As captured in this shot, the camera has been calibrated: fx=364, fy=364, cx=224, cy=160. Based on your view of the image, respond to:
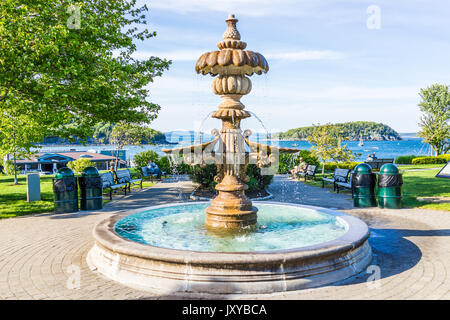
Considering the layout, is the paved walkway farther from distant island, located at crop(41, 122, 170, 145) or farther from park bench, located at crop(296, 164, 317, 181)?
park bench, located at crop(296, 164, 317, 181)

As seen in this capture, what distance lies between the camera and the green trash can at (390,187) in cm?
1112

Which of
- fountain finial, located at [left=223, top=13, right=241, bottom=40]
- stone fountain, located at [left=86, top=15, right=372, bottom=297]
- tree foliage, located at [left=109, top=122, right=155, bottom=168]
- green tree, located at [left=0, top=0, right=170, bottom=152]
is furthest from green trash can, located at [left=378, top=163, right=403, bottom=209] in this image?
tree foliage, located at [left=109, top=122, right=155, bottom=168]

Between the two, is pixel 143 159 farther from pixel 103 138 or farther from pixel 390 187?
pixel 103 138

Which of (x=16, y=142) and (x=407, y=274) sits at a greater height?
(x=16, y=142)

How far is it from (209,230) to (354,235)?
8.97ft

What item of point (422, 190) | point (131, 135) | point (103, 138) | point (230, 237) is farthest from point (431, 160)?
point (103, 138)

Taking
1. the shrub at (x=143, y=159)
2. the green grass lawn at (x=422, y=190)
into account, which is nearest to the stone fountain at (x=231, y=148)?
the green grass lawn at (x=422, y=190)

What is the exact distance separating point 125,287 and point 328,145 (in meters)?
20.2

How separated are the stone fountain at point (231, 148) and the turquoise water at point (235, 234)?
433 mm

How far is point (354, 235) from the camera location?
602 cm
